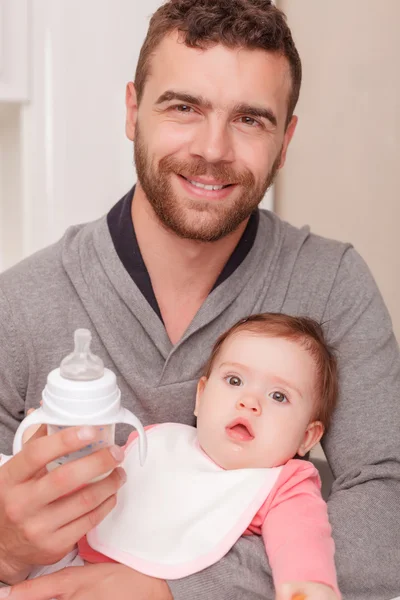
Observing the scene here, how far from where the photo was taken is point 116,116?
241cm

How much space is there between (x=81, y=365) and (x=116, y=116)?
60.0 inches

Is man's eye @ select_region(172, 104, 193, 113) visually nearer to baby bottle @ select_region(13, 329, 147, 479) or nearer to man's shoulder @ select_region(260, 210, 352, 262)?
man's shoulder @ select_region(260, 210, 352, 262)

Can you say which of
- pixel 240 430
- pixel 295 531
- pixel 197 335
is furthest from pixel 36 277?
pixel 295 531

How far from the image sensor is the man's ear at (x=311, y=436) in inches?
59.8

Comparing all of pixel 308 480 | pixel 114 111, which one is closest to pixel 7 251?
pixel 114 111

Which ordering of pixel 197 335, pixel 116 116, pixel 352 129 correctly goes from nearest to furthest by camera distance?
pixel 197 335 → pixel 116 116 → pixel 352 129

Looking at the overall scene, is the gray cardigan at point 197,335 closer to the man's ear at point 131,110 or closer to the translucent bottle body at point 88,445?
the man's ear at point 131,110

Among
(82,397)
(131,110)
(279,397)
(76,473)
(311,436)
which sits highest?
(131,110)

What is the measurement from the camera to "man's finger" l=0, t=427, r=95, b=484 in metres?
1.00

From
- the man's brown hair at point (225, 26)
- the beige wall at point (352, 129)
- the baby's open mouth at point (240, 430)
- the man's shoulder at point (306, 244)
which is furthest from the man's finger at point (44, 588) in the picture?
the beige wall at point (352, 129)

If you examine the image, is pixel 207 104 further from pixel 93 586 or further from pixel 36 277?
pixel 93 586

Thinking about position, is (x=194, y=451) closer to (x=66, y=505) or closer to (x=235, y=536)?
(x=235, y=536)

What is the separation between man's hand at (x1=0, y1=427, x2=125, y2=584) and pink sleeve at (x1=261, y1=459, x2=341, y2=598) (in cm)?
29

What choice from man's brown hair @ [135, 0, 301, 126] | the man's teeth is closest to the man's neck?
the man's teeth
